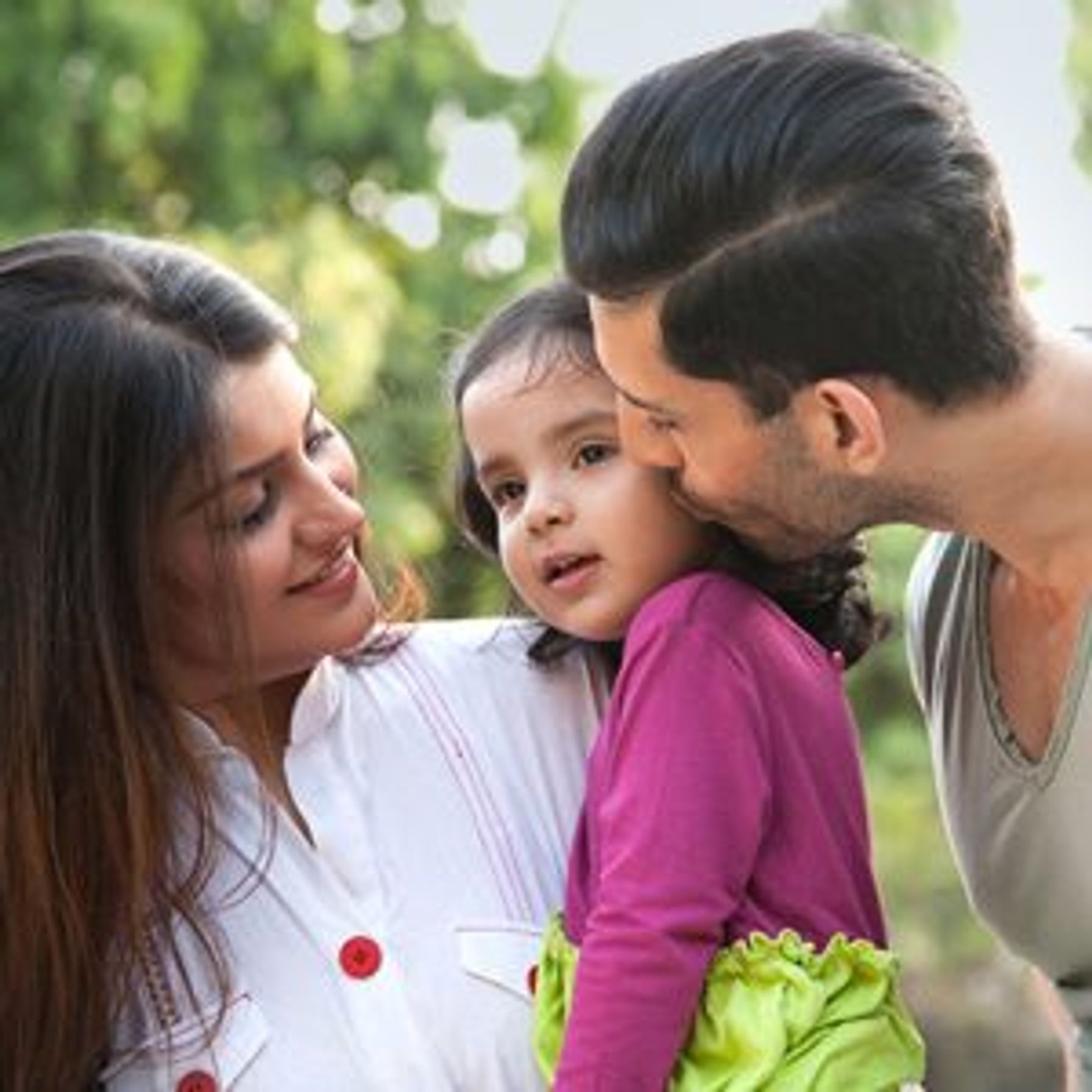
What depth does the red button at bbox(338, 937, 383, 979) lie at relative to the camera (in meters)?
2.10

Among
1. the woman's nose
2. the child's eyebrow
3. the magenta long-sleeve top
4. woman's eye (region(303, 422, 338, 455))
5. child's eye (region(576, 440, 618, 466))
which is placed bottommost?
the magenta long-sleeve top

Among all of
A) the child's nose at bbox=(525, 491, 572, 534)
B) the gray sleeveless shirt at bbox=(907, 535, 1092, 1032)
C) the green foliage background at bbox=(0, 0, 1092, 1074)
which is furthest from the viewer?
the green foliage background at bbox=(0, 0, 1092, 1074)

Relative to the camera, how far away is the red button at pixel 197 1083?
209 cm

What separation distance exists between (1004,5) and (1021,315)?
4.32 metres

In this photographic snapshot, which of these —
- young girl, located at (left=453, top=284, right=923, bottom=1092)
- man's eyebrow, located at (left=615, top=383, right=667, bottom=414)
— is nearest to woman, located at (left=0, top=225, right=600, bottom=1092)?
young girl, located at (left=453, top=284, right=923, bottom=1092)

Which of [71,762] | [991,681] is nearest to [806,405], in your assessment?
[991,681]

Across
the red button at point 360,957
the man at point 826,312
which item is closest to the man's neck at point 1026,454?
the man at point 826,312

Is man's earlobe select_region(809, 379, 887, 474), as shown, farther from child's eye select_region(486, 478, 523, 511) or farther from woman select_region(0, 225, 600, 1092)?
woman select_region(0, 225, 600, 1092)

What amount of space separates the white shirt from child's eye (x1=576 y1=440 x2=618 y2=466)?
260 millimetres

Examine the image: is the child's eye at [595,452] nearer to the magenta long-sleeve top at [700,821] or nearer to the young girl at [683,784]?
the young girl at [683,784]

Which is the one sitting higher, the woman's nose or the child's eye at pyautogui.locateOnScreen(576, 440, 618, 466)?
the child's eye at pyautogui.locateOnScreen(576, 440, 618, 466)

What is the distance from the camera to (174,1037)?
83.0 inches

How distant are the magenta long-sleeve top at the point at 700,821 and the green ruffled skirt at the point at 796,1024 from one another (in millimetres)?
24

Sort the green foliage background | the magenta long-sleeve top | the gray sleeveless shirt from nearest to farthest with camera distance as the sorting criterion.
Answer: the magenta long-sleeve top → the gray sleeveless shirt → the green foliage background
